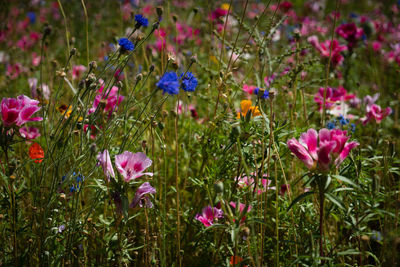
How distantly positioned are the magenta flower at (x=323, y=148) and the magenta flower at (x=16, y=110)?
777mm

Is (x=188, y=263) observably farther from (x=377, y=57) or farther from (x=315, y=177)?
(x=377, y=57)

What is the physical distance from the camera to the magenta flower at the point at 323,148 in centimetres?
86

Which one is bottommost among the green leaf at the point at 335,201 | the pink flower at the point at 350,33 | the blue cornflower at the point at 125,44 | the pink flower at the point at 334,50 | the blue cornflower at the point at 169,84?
the green leaf at the point at 335,201

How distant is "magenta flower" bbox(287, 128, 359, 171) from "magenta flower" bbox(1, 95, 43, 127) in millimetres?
777

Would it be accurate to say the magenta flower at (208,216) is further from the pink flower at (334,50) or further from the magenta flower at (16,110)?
the pink flower at (334,50)

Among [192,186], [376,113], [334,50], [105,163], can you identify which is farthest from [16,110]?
[334,50]

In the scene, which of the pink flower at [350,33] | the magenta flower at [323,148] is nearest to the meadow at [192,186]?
the magenta flower at [323,148]

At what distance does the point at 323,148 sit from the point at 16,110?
0.87 metres

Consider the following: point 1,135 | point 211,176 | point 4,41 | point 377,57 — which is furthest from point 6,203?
point 377,57

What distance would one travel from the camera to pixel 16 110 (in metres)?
1.06

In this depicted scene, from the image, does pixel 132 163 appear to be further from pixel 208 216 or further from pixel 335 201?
pixel 335 201

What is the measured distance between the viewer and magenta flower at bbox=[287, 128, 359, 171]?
2.83 ft

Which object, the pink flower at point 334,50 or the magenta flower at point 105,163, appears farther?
the pink flower at point 334,50

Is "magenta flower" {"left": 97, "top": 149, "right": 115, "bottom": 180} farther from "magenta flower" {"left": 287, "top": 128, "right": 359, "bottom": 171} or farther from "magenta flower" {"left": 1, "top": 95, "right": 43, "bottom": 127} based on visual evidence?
"magenta flower" {"left": 287, "top": 128, "right": 359, "bottom": 171}
